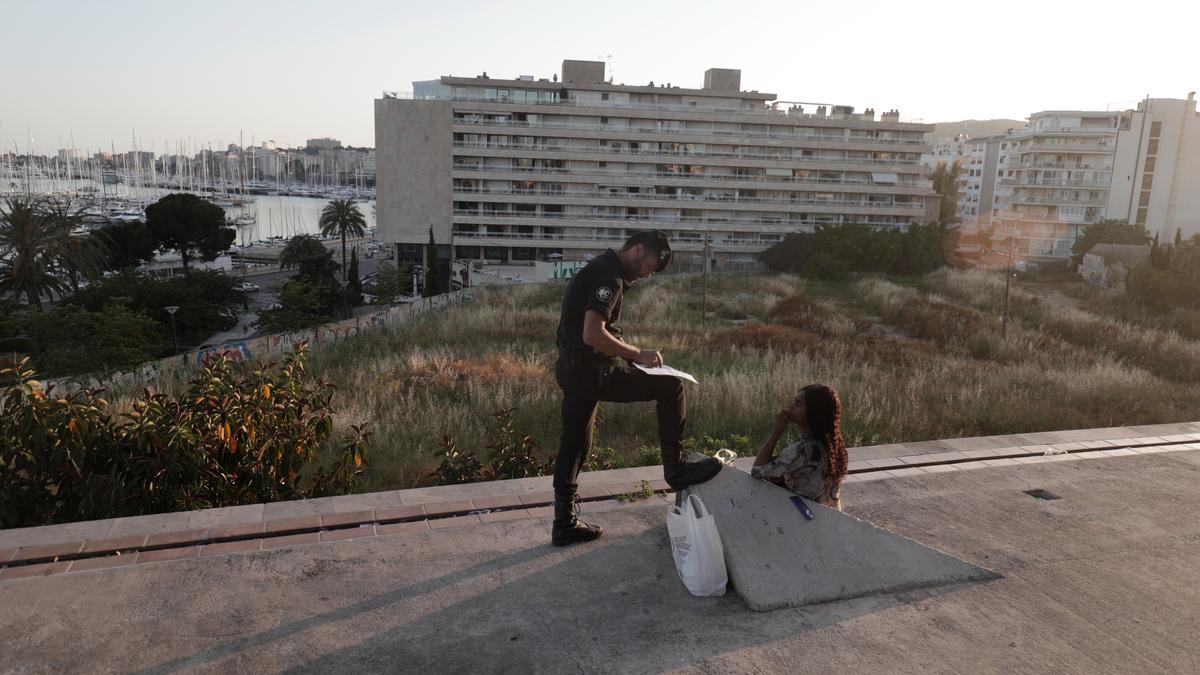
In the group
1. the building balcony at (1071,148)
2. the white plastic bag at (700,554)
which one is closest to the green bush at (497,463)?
the white plastic bag at (700,554)

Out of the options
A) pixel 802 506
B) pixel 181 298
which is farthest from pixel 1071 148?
pixel 802 506

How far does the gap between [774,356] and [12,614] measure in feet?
44.2

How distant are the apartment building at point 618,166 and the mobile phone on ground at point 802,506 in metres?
62.1

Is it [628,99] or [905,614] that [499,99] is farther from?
[905,614]

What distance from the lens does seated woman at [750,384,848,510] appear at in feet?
13.6

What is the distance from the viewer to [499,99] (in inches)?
2581

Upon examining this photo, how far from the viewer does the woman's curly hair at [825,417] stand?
412 centimetres

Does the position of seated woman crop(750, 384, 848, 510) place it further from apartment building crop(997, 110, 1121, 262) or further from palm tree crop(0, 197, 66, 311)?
apartment building crop(997, 110, 1121, 262)

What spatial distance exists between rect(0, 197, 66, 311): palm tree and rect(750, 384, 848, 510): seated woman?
39.3m

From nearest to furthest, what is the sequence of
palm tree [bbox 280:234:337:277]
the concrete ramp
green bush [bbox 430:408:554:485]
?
1. the concrete ramp
2. green bush [bbox 430:408:554:485]
3. palm tree [bbox 280:234:337:277]

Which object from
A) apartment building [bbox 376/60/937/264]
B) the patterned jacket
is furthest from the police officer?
apartment building [bbox 376/60/937/264]

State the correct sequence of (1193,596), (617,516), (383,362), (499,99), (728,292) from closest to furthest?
(1193,596), (617,516), (383,362), (728,292), (499,99)

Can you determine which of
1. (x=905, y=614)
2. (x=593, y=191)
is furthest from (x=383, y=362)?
(x=593, y=191)

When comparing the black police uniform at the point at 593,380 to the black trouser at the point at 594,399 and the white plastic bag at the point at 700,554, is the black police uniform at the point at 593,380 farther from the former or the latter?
the white plastic bag at the point at 700,554
